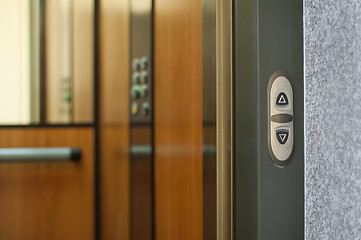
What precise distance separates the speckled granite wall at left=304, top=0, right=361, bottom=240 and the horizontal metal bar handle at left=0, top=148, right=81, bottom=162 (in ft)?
2.80

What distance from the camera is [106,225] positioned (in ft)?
3.99

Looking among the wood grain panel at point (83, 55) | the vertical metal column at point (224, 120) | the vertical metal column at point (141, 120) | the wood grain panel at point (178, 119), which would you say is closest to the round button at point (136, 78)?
the vertical metal column at point (141, 120)

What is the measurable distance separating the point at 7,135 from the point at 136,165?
0.43m

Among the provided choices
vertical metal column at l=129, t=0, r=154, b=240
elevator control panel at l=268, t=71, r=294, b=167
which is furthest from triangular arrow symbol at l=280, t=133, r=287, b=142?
vertical metal column at l=129, t=0, r=154, b=240

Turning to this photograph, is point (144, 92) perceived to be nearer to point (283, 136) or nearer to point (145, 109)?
point (145, 109)

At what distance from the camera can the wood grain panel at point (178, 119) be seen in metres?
0.64

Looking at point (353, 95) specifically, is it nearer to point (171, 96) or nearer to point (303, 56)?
point (303, 56)

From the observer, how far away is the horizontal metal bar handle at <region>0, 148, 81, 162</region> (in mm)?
1124

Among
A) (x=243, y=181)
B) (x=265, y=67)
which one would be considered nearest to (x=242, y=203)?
(x=243, y=181)

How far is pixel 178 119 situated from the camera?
2.39 ft

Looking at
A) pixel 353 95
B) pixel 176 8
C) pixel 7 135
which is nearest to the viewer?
pixel 353 95

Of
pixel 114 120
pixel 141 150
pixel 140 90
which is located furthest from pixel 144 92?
pixel 114 120

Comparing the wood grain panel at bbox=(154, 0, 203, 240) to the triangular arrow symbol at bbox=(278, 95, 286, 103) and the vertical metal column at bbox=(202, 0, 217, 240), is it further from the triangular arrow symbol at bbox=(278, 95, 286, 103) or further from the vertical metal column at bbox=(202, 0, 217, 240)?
the triangular arrow symbol at bbox=(278, 95, 286, 103)

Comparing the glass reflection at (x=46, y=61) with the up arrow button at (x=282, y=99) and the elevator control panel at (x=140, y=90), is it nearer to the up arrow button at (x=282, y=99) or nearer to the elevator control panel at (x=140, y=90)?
the elevator control panel at (x=140, y=90)
